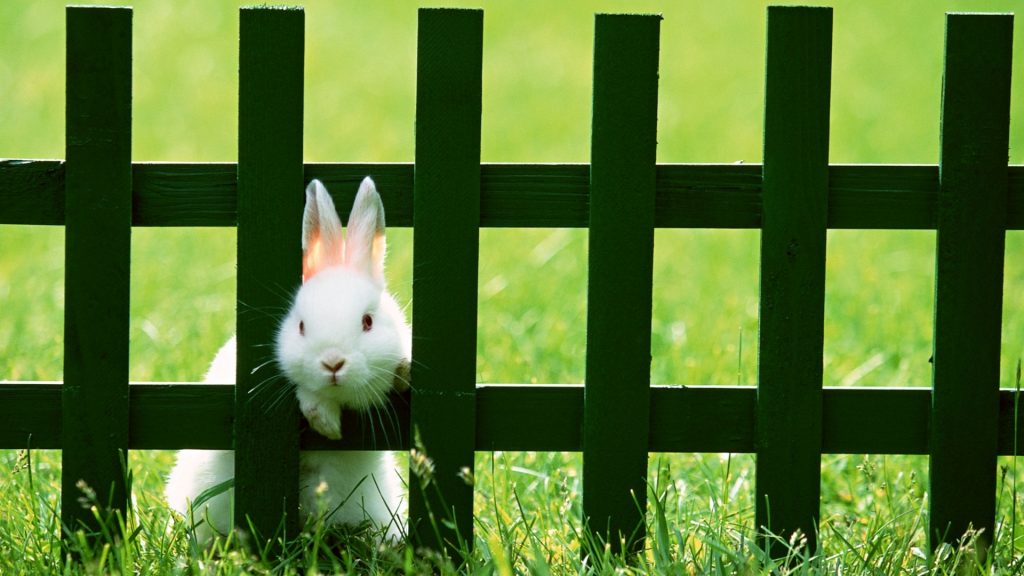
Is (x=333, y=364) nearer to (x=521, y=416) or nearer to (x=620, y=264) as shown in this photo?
(x=521, y=416)

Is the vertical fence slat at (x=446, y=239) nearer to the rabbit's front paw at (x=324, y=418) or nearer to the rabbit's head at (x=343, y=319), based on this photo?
the rabbit's head at (x=343, y=319)

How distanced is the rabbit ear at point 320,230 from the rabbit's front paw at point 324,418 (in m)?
0.32

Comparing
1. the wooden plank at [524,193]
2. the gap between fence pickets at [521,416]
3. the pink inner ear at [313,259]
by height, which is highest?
the wooden plank at [524,193]

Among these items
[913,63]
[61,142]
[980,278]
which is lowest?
[980,278]

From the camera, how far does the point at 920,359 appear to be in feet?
16.8

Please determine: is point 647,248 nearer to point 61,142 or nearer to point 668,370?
point 668,370

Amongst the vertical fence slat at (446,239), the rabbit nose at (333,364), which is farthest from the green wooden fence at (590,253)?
the rabbit nose at (333,364)

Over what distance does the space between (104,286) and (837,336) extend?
133 inches

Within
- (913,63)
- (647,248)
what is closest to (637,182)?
(647,248)

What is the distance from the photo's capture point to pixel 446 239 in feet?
9.91

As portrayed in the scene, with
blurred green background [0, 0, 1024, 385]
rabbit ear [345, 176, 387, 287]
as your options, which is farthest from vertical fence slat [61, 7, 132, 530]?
blurred green background [0, 0, 1024, 385]

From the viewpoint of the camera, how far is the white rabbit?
2.89m

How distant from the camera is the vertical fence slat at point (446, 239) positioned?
299 cm

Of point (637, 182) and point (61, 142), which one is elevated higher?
point (61, 142)
